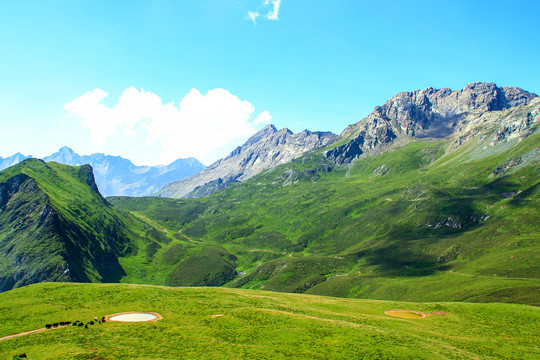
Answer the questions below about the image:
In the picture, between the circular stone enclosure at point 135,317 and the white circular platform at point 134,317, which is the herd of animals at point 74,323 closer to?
the circular stone enclosure at point 135,317

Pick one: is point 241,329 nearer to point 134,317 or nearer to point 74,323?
point 134,317

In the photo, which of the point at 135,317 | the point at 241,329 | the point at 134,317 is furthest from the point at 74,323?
the point at 241,329

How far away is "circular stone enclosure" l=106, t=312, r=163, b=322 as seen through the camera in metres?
65.3

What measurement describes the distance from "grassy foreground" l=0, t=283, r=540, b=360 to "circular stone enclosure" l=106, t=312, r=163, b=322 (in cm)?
233

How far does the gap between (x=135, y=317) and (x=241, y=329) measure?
26201mm

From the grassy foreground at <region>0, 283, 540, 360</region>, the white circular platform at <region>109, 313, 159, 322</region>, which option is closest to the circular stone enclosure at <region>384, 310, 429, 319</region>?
the grassy foreground at <region>0, 283, 540, 360</region>

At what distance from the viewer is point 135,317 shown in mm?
67312

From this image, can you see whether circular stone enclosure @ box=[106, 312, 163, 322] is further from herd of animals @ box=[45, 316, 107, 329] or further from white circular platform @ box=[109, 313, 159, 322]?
herd of animals @ box=[45, 316, 107, 329]

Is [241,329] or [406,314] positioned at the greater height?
[241,329]

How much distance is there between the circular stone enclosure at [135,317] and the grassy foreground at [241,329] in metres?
2.33

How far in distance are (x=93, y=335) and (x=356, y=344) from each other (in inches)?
2061

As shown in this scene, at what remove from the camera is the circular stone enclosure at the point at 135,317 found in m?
65.3

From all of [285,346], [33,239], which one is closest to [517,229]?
[285,346]

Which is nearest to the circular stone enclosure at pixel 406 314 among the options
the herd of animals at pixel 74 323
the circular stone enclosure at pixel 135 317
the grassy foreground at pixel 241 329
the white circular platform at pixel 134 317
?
the grassy foreground at pixel 241 329
